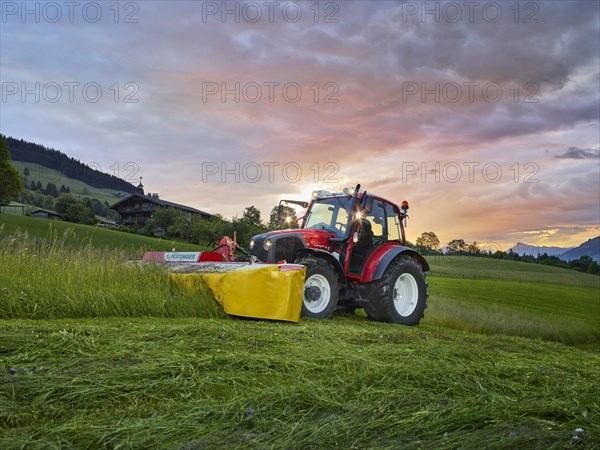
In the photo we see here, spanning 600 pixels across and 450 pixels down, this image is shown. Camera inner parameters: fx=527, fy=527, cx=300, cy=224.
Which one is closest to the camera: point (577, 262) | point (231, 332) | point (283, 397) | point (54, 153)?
point (283, 397)

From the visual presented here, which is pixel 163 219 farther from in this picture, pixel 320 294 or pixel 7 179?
pixel 320 294

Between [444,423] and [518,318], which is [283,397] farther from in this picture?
[518,318]

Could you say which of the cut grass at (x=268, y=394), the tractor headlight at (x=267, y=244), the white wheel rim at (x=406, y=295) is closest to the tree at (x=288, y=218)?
the tractor headlight at (x=267, y=244)

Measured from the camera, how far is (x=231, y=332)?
548 centimetres

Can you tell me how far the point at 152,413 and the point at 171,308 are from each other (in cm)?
498

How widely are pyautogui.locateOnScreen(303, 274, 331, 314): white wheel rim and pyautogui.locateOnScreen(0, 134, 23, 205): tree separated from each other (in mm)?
39341

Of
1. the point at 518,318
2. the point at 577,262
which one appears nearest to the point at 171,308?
the point at 518,318

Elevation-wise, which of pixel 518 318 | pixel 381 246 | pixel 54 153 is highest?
pixel 54 153

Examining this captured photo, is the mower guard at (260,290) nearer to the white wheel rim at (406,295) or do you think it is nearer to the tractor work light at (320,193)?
the tractor work light at (320,193)

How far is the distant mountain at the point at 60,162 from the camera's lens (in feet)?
395

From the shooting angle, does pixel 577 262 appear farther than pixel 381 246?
Yes

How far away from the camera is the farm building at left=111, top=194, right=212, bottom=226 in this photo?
7640 cm

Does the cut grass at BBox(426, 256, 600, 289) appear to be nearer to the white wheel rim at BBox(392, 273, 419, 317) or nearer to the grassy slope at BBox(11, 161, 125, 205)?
the white wheel rim at BBox(392, 273, 419, 317)

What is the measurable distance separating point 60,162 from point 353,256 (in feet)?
413
